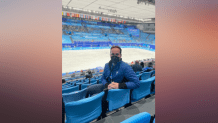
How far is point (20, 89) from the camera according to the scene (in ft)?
2.39

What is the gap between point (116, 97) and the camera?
71.8 inches

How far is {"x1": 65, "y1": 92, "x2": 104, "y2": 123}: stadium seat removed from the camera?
1.36 metres

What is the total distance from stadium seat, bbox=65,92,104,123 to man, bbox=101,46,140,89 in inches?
14.8

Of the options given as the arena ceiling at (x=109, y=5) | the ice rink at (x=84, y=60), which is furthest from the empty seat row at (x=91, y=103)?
the arena ceiling at (x=109, y=5)

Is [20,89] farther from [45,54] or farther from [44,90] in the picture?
[45,54]

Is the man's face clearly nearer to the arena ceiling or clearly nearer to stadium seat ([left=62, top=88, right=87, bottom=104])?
stadium seat ([left=62, top=88, right=87, bottom=104])

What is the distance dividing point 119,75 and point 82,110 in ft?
2.38

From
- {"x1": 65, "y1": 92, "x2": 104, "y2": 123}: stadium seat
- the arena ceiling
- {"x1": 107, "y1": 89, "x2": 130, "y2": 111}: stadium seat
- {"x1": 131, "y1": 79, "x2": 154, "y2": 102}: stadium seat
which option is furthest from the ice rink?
{"x1": 65, "y1": 92, "x2": 104, "y2": 123}: stadium seat

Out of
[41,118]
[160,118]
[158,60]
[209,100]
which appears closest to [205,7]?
[158,60]

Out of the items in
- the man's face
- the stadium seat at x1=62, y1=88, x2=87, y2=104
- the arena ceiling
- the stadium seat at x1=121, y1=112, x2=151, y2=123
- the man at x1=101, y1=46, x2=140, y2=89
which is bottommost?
the stadium seat at x1=62, y1=88, x2=87, y2=104

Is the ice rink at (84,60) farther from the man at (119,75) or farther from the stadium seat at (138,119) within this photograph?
the stadium seat at (138,119)

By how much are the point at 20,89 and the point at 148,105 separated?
187 cm

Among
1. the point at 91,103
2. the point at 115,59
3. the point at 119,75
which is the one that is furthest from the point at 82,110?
the point at 115,59

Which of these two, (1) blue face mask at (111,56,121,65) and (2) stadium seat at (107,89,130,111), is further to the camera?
(1) blue face mask at (111,56,121,65)
